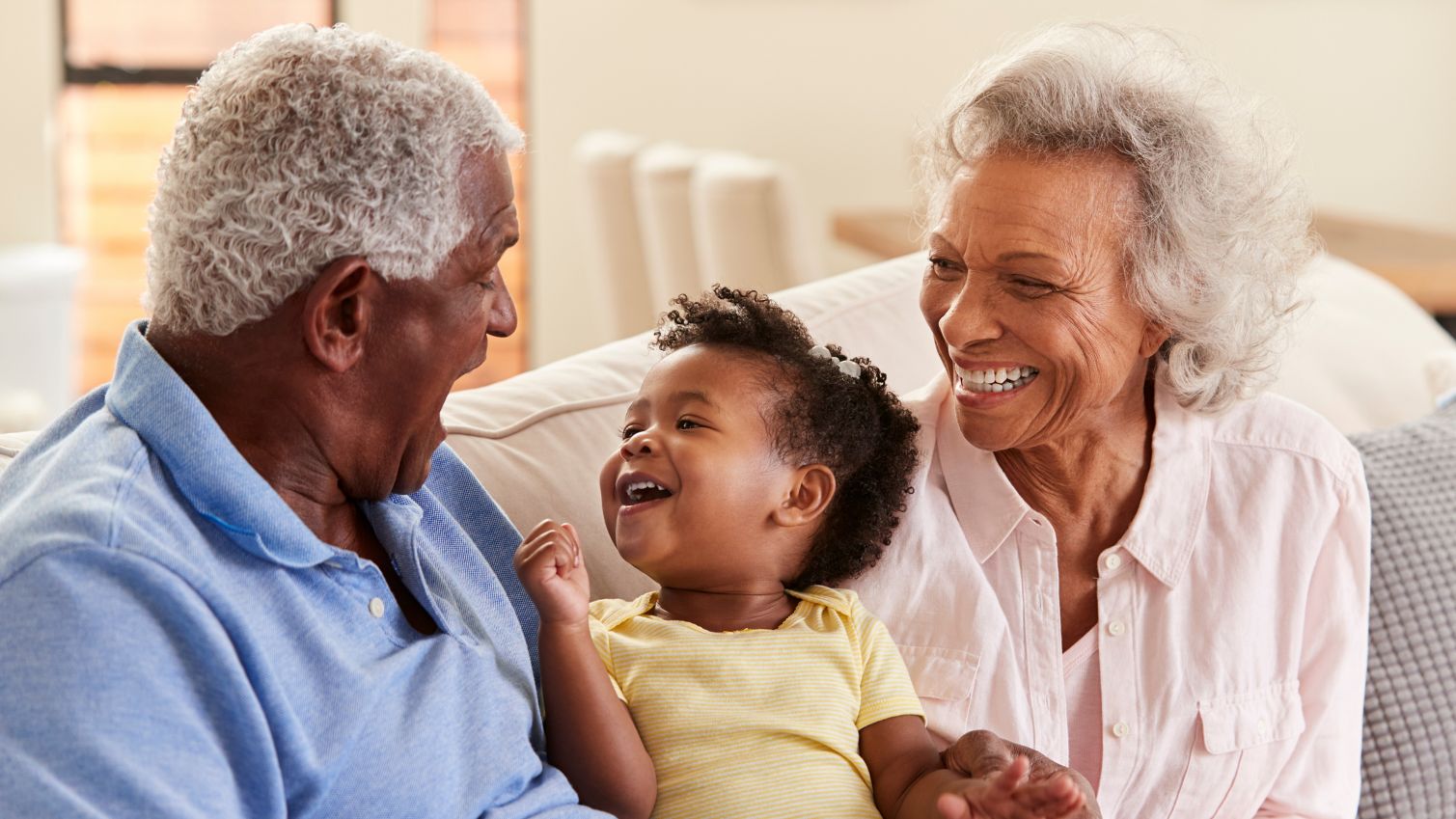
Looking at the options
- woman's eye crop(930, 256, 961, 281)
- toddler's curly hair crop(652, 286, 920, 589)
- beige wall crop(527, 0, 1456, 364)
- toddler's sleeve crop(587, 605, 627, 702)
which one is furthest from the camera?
beige wall crop(527, 0, 1456, 364)

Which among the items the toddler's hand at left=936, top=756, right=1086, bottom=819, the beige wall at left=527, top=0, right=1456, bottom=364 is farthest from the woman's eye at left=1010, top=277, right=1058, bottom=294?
the beige wall at left=527, top=0, right=1456, bottom=364

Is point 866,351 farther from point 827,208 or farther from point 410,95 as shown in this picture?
point 827,208

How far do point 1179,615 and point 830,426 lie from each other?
0.45 m

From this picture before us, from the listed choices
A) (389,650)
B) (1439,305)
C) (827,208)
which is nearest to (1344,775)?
(389,650)

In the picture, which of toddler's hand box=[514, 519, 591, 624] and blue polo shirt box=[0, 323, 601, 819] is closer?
blue polo shirt box=[0, 323, 601, 819]

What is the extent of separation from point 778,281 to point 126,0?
9.45ft

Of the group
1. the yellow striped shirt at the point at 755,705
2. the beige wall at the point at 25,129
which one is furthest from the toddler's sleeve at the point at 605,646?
the beige wall at the point at 25,129

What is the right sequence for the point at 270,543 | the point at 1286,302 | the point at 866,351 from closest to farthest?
the point at 270,543
the point at 1286,302
the point at 866,351

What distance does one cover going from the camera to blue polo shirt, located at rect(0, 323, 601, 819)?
0.96 m

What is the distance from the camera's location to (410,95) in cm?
115

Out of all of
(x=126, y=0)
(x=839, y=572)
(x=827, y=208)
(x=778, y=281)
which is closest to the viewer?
(x=839, y=572)

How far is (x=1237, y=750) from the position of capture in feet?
5.36

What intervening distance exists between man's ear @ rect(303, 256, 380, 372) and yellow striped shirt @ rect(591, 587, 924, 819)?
1.47 ft

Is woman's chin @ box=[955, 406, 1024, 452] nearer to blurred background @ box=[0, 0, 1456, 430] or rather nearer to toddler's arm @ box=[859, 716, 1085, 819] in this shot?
toddler's arm @ box=[859, 716, 1085, 819]
